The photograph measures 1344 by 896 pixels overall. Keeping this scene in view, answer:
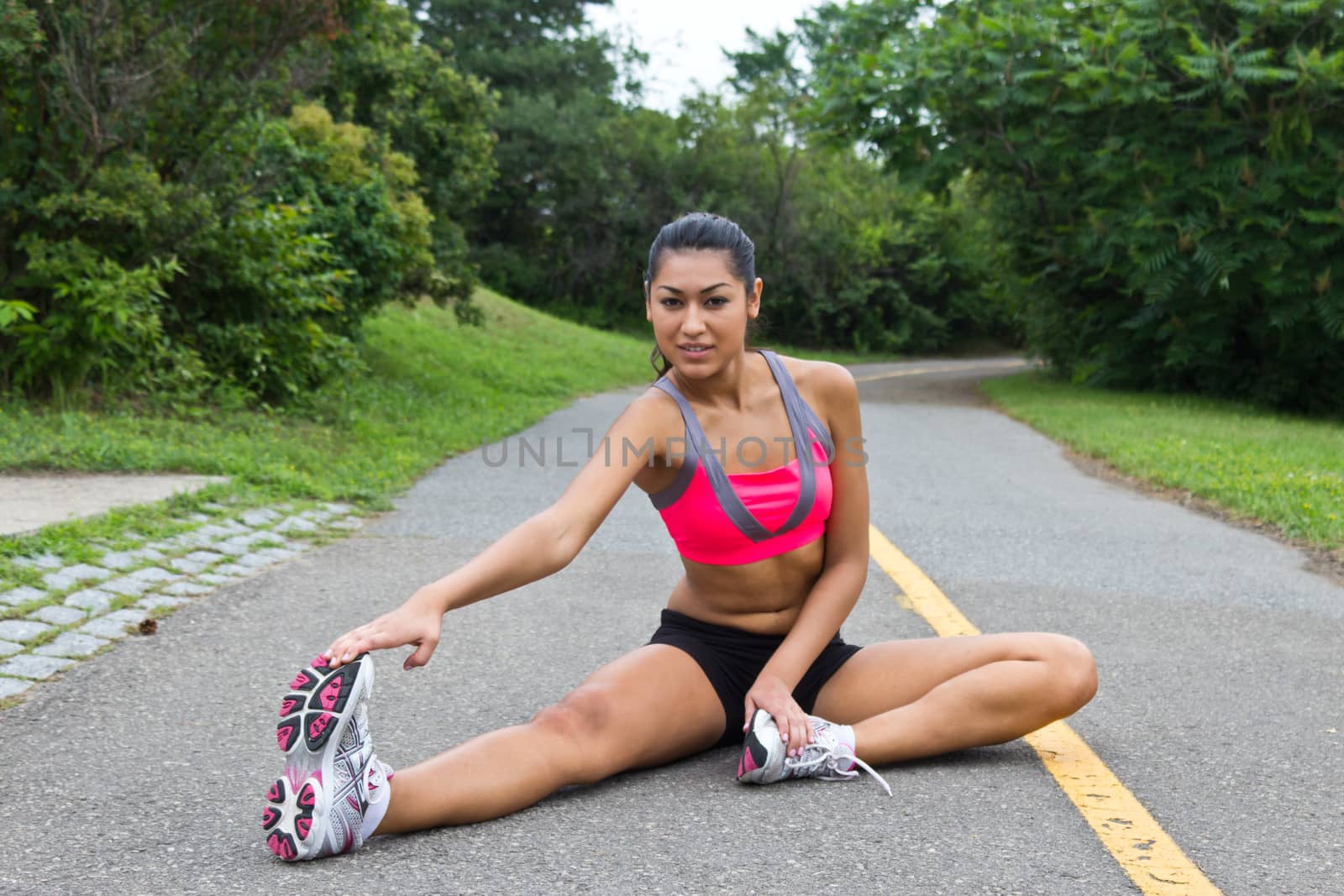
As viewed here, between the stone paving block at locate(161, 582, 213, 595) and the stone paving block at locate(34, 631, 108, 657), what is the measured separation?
2.71ft

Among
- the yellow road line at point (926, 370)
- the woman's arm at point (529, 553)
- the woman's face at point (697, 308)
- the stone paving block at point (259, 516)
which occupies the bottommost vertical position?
the yellow road line at point (926, 370)

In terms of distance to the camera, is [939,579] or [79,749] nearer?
[79,749]

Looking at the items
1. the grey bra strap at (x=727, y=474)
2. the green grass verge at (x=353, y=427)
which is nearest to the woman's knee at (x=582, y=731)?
the grey bra strap at (x=727, y=474)

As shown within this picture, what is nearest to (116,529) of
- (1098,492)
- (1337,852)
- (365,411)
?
(1337,852)

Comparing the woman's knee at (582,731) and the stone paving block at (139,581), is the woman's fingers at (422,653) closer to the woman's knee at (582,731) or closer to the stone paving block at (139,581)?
the woman's knee at (582,731)

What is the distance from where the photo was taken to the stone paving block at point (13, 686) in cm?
429

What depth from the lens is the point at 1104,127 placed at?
786 inches

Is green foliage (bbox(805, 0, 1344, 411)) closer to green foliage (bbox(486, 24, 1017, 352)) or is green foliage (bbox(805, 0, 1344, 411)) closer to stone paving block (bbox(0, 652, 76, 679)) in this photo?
stone paving block (bbox(0, 652, 76, 679))

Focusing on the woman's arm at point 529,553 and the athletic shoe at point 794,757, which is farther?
the athletic shoe at point 794,757

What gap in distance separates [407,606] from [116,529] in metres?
4.28

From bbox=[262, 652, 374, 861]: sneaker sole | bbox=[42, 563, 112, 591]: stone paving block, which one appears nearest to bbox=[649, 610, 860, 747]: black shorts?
bbox=[262, 652, 374, 861]: sneaker sole

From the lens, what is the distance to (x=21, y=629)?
4953 millimetres

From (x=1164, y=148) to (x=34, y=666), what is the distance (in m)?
18.0

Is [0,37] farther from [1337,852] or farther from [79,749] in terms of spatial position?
[1337,852]
